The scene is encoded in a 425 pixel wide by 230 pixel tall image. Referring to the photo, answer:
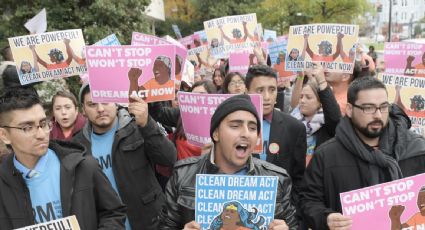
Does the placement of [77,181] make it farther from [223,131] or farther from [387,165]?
[387,165]

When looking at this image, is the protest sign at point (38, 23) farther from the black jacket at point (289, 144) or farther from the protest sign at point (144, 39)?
the black jacket at point (289, 144)

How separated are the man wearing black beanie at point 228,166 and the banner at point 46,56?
316cm

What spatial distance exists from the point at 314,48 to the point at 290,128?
2198mm

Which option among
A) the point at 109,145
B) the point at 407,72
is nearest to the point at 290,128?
the point at 109,145

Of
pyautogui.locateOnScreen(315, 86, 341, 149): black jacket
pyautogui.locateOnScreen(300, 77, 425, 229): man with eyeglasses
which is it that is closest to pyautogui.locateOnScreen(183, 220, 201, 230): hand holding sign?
pyautogui.locateOnScreen(300, 77, 425, 229): man with eyeglasses

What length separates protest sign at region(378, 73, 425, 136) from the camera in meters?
5.19

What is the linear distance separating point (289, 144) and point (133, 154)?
4.36 ft

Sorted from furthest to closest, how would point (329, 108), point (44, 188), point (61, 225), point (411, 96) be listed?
point (411, 96)
point (329, 108)
point (44, 188)
point (61, 225)

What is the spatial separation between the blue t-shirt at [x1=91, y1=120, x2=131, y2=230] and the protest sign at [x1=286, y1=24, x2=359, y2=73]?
2820mm

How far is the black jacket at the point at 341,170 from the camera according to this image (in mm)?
3502

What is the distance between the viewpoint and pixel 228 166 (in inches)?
124

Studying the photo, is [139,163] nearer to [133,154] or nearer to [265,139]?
[133,154]

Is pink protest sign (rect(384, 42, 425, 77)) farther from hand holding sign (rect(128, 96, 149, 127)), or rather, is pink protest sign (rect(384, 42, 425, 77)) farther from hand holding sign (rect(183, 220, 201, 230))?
hand holding sign (rect(183, 220, 201, 230))

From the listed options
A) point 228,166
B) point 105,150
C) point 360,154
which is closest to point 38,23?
point 105,150
